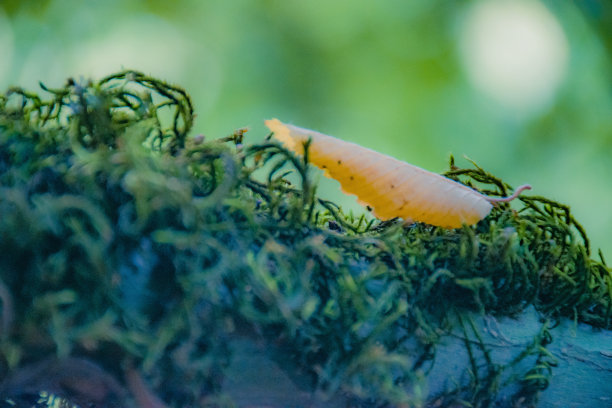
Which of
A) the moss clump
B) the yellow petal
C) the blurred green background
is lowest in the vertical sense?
the moss clump

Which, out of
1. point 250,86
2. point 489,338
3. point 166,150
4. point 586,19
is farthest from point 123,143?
point 586,19

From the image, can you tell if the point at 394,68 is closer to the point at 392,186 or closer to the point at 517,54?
the point at 517,54

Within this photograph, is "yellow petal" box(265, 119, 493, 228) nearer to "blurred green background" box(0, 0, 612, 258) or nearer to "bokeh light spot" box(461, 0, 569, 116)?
"blurred green background" box(0, 0, 612, 258)

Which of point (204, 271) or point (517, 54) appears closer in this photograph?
point (204, 271)

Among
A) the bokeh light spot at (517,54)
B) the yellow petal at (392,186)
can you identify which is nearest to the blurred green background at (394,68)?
the bokeh light spot at (517,54)

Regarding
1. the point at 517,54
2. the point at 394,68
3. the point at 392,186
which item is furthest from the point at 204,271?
the point at 517,54

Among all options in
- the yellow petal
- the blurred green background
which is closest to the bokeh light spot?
the blurred green background

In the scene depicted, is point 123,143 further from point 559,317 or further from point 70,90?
point 559,317
